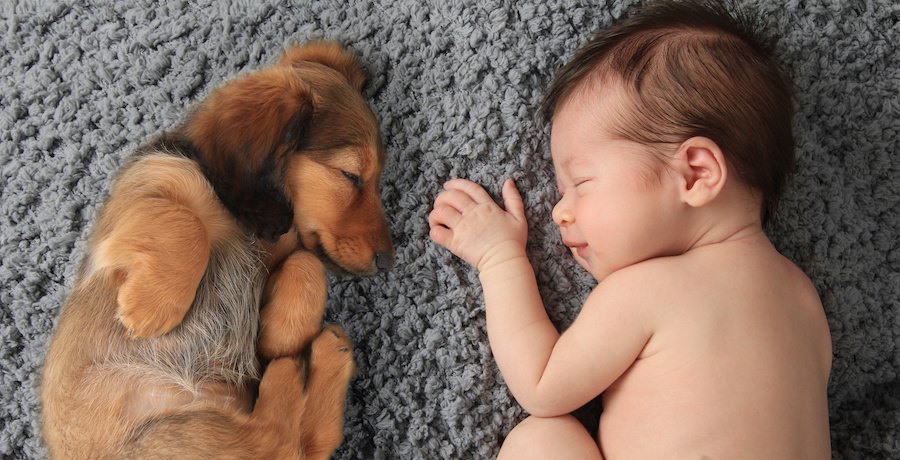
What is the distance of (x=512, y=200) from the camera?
88.0 inches

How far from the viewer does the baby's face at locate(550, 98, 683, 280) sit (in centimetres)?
191

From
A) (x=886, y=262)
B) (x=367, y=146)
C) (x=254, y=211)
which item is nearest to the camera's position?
(x=254, y=211)

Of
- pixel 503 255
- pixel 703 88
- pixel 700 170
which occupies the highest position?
pixel 703 88

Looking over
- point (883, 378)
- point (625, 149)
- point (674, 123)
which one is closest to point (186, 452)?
point (625, 149)

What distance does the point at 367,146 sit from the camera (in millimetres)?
2166

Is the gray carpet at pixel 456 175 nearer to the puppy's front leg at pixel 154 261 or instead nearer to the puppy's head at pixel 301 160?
the puppy's head at pixel 301 160

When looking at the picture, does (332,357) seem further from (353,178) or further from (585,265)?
(585,265)

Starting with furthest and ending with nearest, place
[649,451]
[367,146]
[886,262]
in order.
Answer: [886,262], [367,146], [649,451]

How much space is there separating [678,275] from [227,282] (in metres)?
1.22

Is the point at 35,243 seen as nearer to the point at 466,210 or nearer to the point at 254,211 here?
the point at 254,211

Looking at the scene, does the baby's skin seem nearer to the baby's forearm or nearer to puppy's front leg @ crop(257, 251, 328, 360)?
the baby's forearm

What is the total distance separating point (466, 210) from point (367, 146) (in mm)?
343

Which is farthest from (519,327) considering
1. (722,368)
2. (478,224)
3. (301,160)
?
(301,160)

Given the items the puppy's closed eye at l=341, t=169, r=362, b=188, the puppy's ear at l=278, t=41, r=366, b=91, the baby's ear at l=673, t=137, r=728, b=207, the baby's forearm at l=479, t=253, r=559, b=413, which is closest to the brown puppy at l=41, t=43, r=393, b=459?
the puppy's closed eye at l=341, t=169, r=362, b=188
